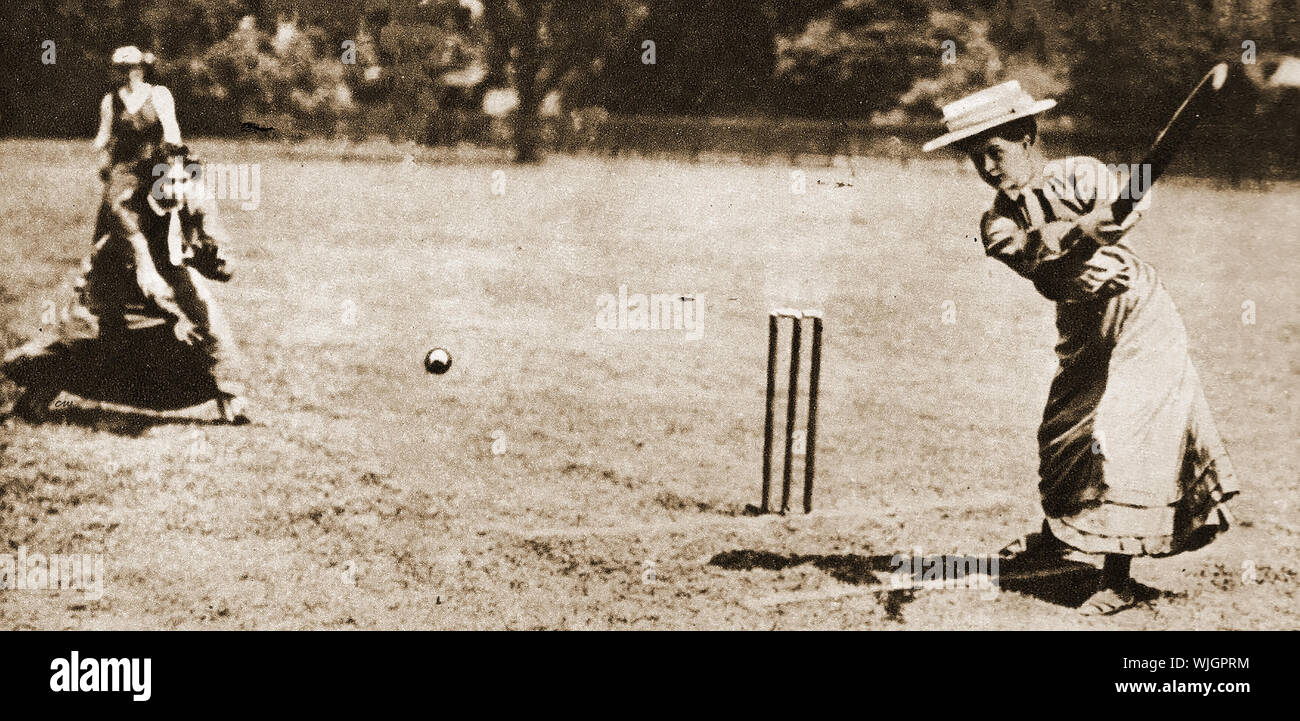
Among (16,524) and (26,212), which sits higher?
(26,212)

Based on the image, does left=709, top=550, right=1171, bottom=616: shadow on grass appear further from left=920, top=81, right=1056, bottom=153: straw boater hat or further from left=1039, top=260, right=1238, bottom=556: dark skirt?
left=920, top=81, right=1056, bottom=153: straw boater hat

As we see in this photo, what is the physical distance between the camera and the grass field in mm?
4445

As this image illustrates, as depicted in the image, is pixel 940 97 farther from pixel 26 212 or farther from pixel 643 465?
pixel 26 212

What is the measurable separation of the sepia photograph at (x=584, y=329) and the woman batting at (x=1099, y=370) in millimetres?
43

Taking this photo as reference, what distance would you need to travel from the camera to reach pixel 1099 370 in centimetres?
425

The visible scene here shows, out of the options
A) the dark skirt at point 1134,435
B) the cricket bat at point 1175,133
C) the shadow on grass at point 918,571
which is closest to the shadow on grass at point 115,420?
the shadow on grass at point 918,571

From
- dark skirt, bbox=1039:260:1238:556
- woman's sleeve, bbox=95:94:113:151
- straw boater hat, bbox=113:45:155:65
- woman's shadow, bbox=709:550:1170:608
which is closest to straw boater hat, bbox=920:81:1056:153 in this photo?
dark skirt, bbox=1039:260:1238:556

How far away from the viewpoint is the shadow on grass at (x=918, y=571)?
439 cm

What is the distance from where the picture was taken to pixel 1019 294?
442 centimetres

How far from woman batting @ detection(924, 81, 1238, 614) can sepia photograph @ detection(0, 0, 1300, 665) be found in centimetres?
4

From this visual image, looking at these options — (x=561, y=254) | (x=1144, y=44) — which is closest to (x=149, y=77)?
(x=561, y=254)

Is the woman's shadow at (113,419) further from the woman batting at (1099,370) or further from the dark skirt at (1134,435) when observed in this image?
the dark skirt at (1134,435)

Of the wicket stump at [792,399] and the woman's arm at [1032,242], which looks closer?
the woman's arm at [1032,242]

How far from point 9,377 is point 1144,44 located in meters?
4.78
